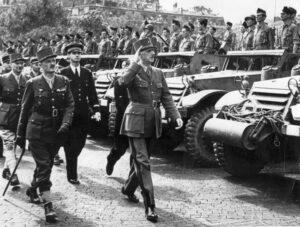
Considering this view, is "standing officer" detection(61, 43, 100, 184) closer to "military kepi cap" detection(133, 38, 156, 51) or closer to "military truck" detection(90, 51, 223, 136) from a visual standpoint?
"military kepi cap" detection(133, 38, 156, 51)

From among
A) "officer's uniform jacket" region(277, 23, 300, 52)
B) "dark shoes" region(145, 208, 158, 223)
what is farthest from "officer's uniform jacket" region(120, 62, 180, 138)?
Result: "officer's uniform jacket" region(277, 23, 300, 52)

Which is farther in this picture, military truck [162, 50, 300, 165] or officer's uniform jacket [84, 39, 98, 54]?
officer's uniform jacket [84, 39, 98, 54]

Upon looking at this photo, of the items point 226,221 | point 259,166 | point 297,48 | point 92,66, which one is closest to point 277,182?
point 259,166

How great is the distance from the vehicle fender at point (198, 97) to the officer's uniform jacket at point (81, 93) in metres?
1.54

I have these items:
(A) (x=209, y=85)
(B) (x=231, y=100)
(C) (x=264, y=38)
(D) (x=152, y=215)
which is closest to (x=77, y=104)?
(B) (x=231, y=100)

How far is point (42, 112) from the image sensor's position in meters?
5.63

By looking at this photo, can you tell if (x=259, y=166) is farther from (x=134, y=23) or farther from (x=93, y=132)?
(x=134, y=23)

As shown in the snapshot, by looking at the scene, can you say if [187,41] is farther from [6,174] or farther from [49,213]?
[49,213]

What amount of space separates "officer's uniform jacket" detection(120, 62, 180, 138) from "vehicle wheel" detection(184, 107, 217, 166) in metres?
2.26

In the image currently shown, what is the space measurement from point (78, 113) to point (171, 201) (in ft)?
5.85

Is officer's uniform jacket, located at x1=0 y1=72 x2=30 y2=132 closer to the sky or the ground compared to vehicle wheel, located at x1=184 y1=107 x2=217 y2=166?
closer to the sky

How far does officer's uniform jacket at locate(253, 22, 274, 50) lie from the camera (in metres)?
10.8

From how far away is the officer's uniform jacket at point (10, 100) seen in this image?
24.0ft

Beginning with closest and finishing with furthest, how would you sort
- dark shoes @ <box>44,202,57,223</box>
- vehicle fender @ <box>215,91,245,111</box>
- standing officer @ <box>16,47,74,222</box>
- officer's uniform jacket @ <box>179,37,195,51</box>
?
dark shoes @ <box>44,202,57,223</box>
standing officer @ <box>16,47,74,222</box>
vehicle fender @ <box>215,91,245,111</box>
officer's uniform jacket @ <box>179,37,195,51</box>
